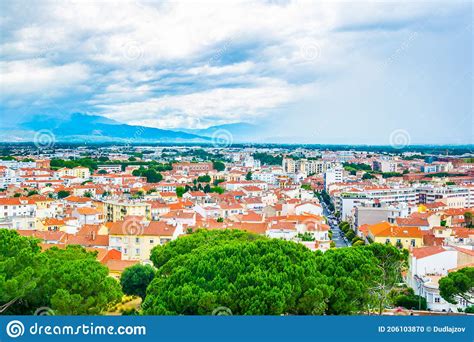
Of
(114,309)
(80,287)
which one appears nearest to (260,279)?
(80,287)

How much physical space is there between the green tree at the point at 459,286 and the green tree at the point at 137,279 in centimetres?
639

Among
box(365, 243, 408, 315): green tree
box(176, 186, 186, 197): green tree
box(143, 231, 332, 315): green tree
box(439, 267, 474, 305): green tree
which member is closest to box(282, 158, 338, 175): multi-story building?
box(176, 186, 186, 197): green tree

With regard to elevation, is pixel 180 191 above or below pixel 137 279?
above

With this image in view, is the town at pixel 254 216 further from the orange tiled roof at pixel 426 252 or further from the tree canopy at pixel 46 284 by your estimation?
the tree canopy at pixel 46 284

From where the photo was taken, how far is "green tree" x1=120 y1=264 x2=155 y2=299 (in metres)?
12.8

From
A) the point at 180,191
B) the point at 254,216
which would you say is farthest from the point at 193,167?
the point at 254,216

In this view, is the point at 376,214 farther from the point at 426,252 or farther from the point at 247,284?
the point at 247,284

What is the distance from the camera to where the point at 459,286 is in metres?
11.5

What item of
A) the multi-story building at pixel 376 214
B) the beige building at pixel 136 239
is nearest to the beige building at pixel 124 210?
the beige building at pixel 136 239

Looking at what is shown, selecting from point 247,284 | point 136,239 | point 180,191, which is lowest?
point 136,239

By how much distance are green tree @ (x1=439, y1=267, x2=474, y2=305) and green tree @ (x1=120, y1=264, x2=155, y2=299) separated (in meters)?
6.39

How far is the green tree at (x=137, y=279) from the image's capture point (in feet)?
42.0

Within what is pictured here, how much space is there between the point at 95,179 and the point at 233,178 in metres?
13.2

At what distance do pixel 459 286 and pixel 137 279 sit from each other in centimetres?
696
